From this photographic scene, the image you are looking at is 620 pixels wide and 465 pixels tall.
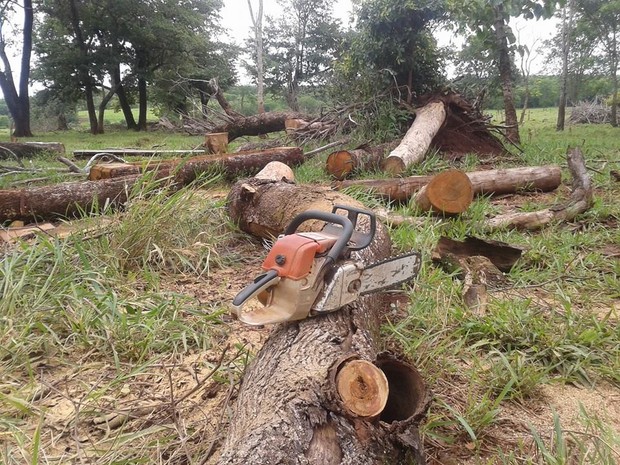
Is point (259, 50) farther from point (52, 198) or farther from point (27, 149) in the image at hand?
point (52, 198)

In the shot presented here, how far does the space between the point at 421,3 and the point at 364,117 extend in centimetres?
190

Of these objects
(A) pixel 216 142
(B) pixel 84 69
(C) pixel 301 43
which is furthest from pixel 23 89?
(C) pixel 301 43

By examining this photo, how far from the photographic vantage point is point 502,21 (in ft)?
22.5

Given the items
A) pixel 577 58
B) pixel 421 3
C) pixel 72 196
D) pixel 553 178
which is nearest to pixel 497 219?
pixel 553 178

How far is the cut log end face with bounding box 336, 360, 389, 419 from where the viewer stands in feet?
3.71

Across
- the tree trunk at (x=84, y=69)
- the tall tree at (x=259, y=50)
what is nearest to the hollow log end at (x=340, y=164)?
the tall tree at (x=259, y=50)

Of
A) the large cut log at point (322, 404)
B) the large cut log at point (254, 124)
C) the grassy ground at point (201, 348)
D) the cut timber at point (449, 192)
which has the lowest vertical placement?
the grassy ground at point (201, 348)

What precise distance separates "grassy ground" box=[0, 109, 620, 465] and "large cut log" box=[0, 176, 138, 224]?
1140mm

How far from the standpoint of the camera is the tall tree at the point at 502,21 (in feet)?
19.0

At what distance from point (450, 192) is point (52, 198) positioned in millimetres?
3390

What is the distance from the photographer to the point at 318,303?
1.49 m

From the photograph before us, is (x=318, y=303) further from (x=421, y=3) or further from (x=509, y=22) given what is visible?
(x=509, y=22)

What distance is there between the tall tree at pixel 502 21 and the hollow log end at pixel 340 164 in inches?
105

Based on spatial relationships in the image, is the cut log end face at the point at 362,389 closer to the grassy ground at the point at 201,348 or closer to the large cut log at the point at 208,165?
the grassy ground at the point at 201,348
